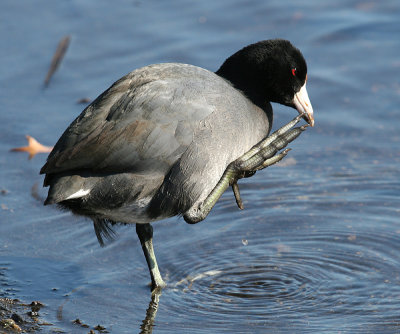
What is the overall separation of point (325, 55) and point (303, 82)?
3077 millimetres

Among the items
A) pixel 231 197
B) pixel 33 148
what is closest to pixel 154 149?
pixel 231 197

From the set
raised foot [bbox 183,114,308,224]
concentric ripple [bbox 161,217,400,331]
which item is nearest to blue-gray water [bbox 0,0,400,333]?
concentric ripple [bbox 161,217,400,331]

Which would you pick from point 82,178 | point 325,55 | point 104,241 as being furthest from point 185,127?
point 325,55

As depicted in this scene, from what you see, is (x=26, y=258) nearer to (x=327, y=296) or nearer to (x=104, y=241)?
(x=104, y=241)

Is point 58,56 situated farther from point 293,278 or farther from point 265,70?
point 293,278

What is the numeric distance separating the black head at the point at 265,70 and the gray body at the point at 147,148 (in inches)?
16.3

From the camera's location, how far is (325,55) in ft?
28.0

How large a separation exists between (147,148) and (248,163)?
0.78 metres

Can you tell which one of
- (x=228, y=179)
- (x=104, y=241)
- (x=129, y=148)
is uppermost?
(x=129, y=148)

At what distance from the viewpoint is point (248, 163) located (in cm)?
525

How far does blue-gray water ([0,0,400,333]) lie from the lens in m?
5.10

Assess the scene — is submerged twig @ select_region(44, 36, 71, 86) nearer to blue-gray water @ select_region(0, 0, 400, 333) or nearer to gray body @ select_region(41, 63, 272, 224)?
blue-gray water @ select_region(0, 0, 400, 333)

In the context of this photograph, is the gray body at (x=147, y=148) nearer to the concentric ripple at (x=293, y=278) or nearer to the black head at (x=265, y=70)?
the black head at (x=265, y=70)

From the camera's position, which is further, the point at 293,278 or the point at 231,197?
the point at 231,197
